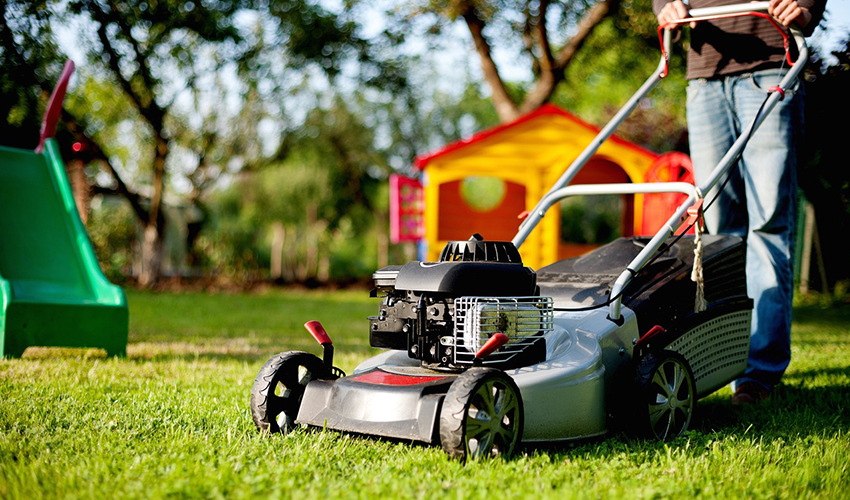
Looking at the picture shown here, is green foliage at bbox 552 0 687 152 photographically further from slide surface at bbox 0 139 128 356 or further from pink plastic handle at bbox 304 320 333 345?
pink plastic handle at bbox 304 320 333 345

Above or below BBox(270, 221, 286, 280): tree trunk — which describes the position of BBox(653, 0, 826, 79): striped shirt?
above

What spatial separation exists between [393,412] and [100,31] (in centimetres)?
921

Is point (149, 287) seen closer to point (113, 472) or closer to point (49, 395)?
point (49, 395)

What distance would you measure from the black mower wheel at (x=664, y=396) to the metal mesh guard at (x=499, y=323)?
13.8 inches

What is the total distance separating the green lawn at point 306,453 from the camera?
6.38 ft

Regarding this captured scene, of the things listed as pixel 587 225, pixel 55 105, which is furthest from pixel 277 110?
pixel 55 105

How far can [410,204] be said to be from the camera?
11234 mm

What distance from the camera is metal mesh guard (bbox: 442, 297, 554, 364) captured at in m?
2.30

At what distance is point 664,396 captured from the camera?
8.64 ft

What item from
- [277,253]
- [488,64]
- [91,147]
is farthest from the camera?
[277,253]

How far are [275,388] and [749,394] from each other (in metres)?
1.99

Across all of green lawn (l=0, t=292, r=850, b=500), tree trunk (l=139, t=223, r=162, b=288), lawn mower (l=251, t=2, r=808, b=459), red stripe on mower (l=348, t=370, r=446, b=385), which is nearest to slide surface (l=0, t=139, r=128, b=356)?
green lawn (l=0, t=292, r=850, b=500)

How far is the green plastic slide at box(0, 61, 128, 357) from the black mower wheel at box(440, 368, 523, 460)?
260 cm

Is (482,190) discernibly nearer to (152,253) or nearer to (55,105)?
(152,253)
